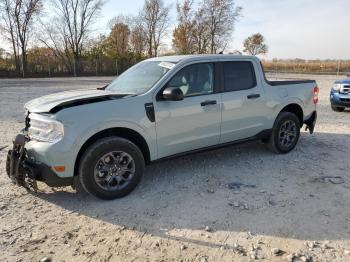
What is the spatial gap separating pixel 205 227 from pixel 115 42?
41286 mm

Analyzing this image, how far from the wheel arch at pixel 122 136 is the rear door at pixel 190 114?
193 mm

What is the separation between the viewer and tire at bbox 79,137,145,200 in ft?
12.5

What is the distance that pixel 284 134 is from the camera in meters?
5.80

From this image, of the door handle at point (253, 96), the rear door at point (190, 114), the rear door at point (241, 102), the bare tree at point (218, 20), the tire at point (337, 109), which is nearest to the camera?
the rear door at point (190, 114)

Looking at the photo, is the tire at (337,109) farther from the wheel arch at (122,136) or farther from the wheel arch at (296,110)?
the wheel arch at (122,136)

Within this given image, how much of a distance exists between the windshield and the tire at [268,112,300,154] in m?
2.33

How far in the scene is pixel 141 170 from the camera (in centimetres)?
419

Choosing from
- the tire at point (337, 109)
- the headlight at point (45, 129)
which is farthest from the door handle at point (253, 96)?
the tire at point (337, 109)

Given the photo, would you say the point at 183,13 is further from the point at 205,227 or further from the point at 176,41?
the point at 205,227

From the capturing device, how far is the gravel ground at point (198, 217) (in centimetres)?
303

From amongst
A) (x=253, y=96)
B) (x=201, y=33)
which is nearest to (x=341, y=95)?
(x=253, y=96)

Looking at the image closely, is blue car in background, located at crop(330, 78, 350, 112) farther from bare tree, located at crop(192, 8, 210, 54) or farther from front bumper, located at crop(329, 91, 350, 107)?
bare tree, located at crop(192, 8, 210, 54)

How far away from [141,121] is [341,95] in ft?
26.7

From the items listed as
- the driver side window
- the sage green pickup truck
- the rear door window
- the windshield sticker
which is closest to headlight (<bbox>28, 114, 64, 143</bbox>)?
the sage green pickup truck
